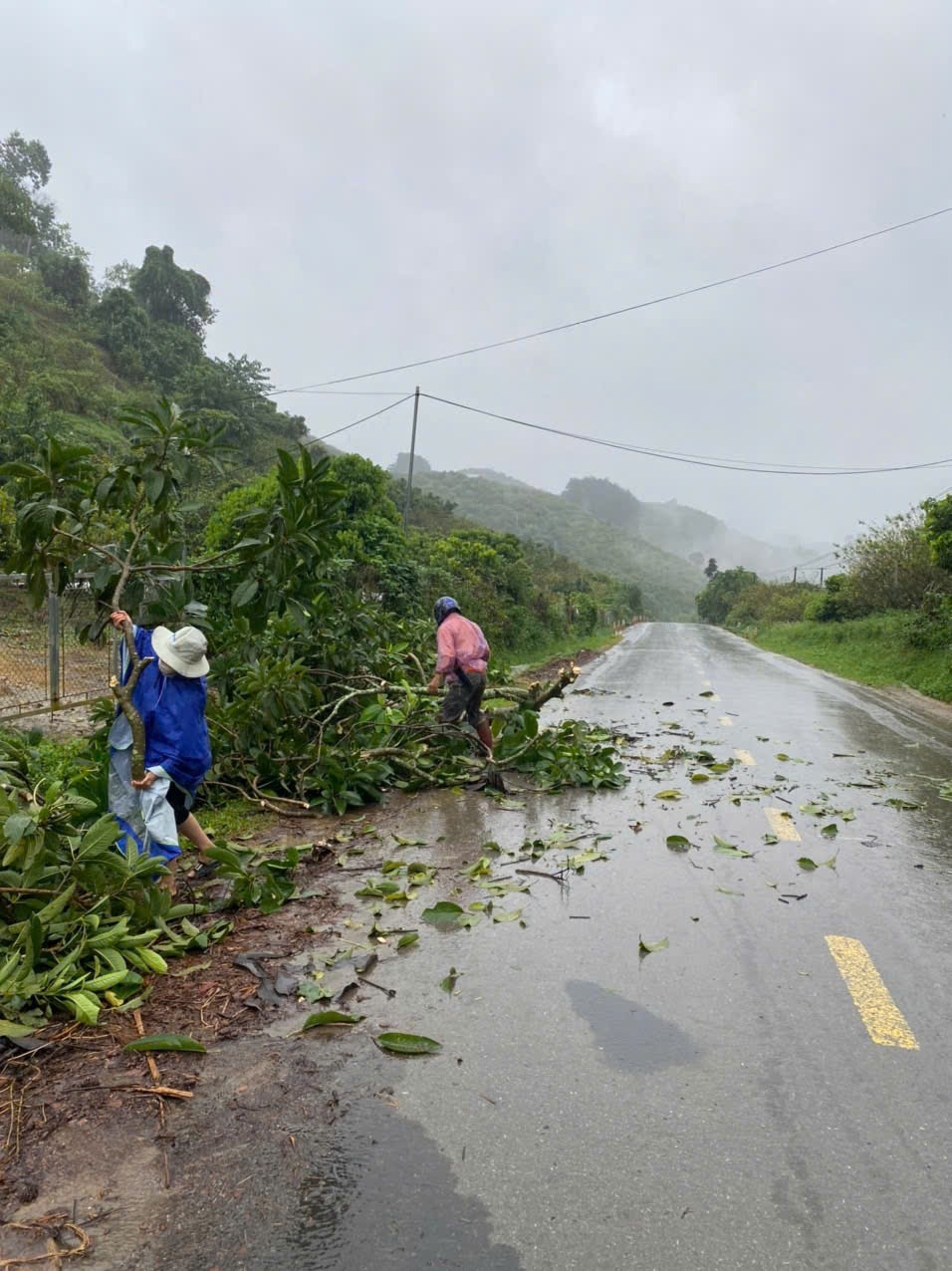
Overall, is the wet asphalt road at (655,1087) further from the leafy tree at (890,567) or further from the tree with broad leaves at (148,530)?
the leafy tree at (890,567)

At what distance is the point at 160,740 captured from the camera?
4.34m

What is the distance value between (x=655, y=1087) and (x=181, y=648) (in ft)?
9.87

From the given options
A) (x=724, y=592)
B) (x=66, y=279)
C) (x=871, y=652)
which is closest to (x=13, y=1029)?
(x=871, y=652)

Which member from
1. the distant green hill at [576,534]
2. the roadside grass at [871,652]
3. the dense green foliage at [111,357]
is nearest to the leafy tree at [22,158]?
the dense green foliage at [111,357]

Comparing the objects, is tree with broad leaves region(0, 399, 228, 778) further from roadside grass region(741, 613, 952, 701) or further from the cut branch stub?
roadside grass region(741, 613, 952, 701)

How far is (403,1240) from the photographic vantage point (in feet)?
7.43

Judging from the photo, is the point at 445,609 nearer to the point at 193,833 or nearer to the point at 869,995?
the point at 193,833

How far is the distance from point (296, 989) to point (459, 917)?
1126 mm

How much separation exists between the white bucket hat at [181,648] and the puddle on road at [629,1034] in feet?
8.16

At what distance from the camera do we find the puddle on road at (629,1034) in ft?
10.4

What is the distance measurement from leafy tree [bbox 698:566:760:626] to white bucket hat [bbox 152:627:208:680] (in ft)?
230

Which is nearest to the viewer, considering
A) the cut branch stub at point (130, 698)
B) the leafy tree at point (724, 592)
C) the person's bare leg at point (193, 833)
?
the cut branch stub at point (130, 698)

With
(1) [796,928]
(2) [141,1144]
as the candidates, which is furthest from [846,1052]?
(2) [141,1144]

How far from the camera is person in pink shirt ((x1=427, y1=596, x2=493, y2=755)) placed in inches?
307
